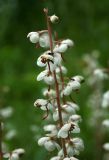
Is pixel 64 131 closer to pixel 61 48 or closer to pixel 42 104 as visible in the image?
pixel 42 104

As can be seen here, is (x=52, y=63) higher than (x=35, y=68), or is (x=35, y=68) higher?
(x=35, y=68)

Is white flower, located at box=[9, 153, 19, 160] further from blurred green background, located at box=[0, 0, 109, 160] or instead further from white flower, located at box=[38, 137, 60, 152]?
blurred green background, located at box=[0, 0, 109, 160]

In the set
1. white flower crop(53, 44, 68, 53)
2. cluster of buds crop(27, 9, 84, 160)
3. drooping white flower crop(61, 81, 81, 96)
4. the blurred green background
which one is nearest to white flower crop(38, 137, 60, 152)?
cluster of buds crop(27, 9, 84, 160)

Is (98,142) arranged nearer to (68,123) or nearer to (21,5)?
(68,123)

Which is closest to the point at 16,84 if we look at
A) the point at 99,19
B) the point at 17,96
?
the point at 17,96

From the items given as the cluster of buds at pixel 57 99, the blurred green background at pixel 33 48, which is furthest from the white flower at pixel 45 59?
the blurred green background at pixel 33 48

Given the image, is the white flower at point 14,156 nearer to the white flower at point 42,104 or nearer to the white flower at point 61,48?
the white flower at point 42,104

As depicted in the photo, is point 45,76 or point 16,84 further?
point 16,84

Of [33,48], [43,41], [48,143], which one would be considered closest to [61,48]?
[43,41]
